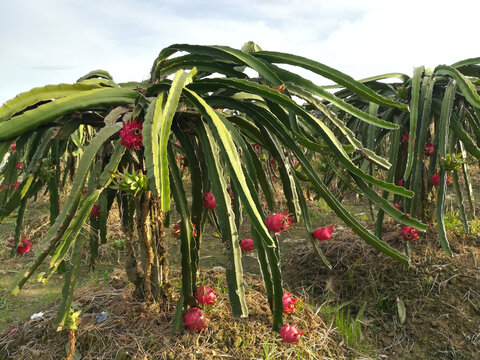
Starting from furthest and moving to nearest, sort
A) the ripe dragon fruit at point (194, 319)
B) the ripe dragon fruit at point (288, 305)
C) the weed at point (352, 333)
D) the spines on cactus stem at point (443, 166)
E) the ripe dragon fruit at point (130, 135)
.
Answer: the spines on cactus stem at point (443, 166) < the weed at point (352, 333) < the ripe dragon fruit at point (288, 305) < the ripe dragon fruit at point (194, 319) < the ripe dragon fruit at point (130, 135)

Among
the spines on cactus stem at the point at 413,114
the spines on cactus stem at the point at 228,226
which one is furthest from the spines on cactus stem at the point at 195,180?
the spines on cactus stem at the point at 413,114

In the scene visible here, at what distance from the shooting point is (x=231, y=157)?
50.0 inches

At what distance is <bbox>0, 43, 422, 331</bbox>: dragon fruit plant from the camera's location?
4.14 ft

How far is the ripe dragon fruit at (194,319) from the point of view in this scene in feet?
5.32

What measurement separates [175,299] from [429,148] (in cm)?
185

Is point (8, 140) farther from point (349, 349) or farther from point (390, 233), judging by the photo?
point (390, 233)

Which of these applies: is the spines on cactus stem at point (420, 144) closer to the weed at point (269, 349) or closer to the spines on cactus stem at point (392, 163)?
the spines on cactus stem at point (392, 163)

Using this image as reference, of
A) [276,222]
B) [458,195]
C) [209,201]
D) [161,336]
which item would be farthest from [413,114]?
[161,336]

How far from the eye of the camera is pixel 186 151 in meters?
1.71

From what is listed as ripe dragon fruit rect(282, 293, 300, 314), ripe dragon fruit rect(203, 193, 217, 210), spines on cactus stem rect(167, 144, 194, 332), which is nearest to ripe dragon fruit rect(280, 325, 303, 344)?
ripe dragon fruit rect(282, 293, 300, 314)

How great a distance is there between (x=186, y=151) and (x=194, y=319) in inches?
27.7

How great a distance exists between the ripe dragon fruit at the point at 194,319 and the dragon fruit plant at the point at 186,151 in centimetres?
3

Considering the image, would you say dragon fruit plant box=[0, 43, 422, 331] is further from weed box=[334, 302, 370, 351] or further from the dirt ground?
weed box=[334, 302, 370, 351]

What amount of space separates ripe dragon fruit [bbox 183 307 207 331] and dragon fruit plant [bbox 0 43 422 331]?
3 cm
